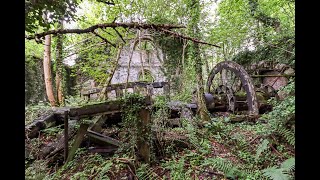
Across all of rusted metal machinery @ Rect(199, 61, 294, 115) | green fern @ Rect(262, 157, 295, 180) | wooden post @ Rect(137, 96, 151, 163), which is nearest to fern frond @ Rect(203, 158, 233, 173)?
green fern @ Rect(262, 157, 295, 180)

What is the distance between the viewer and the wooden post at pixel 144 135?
380 centimetres

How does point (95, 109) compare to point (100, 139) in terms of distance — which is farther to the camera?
point (100, 139)

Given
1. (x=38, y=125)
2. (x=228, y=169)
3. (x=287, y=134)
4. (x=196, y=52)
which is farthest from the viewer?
(x=196, y=52)

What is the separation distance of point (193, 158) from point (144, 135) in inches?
43.8

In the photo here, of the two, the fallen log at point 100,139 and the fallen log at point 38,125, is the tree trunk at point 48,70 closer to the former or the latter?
the fallen log at point 38,125

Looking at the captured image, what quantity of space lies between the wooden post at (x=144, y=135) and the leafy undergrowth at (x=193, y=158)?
0.41 feet

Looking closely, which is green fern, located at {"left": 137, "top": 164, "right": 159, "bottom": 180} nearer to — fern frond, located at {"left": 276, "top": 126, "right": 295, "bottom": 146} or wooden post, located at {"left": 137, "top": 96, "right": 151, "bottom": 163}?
wooden post, located at {"left": 137, "top": 96, "right": 151, "bottom": 163}

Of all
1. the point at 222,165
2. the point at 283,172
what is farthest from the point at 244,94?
the point at 283,172

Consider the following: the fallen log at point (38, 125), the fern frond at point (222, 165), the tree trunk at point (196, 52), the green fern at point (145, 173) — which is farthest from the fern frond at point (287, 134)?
the fallen log at point (38, 125)

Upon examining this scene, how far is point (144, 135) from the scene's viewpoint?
12.6ft

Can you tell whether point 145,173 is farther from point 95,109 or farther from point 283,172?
point 283,172
